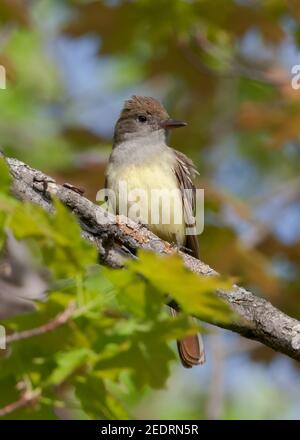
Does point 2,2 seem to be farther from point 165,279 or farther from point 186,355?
point 165,279

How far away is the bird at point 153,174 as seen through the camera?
5.43 m

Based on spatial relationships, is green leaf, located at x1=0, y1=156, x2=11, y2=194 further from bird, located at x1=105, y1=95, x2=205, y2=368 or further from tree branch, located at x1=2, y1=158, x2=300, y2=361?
bird, located at x1=105, y1=95, x2=205, y2=368

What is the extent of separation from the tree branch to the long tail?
0.98 m

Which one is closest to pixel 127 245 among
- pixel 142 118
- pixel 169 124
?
pixel 169 124

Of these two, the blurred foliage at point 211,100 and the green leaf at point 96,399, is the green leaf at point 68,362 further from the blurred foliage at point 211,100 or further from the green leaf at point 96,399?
the blurred foliage at point 211,100

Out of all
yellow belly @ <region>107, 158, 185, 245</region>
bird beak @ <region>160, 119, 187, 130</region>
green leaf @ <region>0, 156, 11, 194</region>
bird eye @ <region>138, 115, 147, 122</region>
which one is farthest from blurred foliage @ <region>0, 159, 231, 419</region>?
bird eye @ <region>138, 115, 147, 122</region>

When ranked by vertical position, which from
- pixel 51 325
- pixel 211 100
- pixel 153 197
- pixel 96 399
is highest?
pixel 211 100

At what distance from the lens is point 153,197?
17.9 feet

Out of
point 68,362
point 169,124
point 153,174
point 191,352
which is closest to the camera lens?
point 68,362

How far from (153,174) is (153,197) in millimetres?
182

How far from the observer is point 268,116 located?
7043mm

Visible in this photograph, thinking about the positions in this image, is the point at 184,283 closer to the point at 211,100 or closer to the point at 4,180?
the point at 4,180

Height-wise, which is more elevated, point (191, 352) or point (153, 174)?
point (153, 174)

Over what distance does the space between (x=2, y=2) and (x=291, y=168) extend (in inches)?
201
